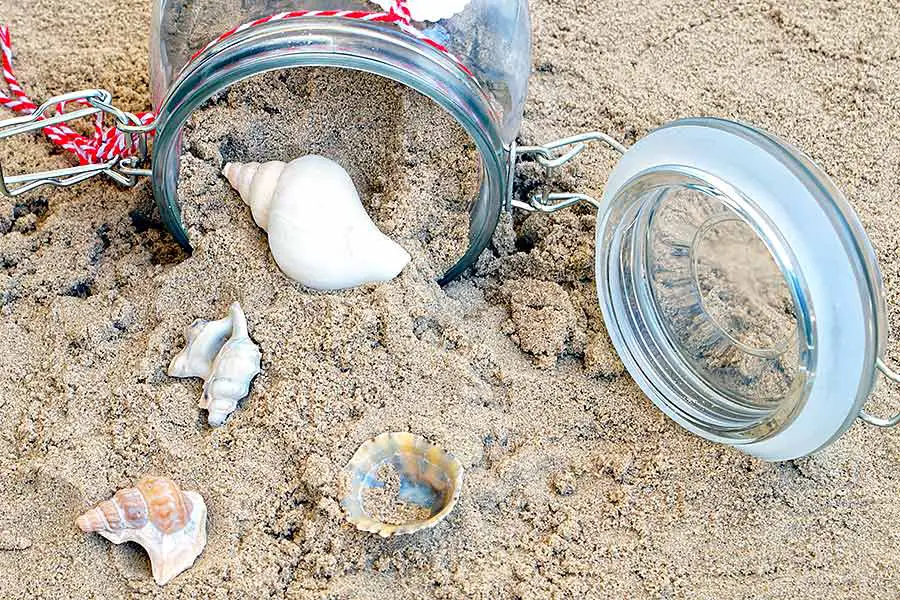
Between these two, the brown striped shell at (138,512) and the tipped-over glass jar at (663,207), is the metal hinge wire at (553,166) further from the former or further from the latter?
the brown striped shell at (138,512)

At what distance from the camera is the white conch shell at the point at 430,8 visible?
4.03ft

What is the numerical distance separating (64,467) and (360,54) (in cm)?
58

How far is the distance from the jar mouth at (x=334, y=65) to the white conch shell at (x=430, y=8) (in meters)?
0.03

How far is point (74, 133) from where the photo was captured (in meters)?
1.50

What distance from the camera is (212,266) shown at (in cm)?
136

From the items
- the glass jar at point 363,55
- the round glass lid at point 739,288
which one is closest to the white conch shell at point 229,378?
the glass jar at point 363,55

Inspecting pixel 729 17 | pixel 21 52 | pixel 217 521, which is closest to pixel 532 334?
pixel 217 521

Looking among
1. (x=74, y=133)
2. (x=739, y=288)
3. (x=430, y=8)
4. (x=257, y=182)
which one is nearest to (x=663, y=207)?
(x=739, y=288)

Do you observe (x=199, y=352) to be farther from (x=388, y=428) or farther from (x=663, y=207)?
(x=663, y=207)

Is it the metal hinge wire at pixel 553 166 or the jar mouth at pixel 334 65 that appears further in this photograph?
the metal hinge wire at pixel 553 166

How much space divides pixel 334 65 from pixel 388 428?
43 cm

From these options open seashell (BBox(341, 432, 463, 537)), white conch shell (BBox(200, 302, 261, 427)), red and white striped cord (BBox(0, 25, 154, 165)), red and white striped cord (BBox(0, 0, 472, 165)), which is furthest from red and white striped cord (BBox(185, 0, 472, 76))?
open seashell (BBox(341, 432, 463, 537))

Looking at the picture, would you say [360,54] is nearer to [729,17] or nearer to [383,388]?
[383,388]

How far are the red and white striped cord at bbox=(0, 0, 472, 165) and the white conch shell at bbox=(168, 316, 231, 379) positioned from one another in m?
0.29
